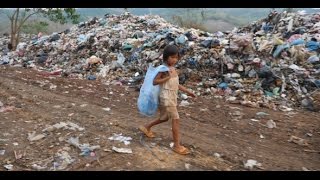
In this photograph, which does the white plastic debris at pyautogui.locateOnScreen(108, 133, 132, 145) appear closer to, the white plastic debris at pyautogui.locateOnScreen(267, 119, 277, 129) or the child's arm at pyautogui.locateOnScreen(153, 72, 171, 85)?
the child's arm at pyautogui.locateOnScreen(153, 72, 171, 85)

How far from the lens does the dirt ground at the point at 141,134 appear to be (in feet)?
12.4

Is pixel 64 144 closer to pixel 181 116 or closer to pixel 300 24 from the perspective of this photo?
pixel 181 116

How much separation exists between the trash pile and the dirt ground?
1.94ft

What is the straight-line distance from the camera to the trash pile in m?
6.48

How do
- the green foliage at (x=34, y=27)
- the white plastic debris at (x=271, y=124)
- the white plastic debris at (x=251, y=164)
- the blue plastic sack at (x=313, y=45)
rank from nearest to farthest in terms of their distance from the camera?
1. the white plastic debris at (x=251, y=164)
2. the white plastic debris at (x=271, y=124)
3. the blue plastic sack at (x=313, y=45)
4. the green foliage at (x=34, y=27)

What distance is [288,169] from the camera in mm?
3717

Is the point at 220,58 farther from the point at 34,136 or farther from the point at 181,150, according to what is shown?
the point at 34,136

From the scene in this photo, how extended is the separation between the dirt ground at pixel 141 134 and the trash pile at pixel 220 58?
590mm

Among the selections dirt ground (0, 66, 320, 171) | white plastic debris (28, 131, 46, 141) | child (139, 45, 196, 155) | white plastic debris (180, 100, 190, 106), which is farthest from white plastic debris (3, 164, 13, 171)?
white plastic debris (180, 100, 190, 106)

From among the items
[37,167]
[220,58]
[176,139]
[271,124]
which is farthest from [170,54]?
[220,58]

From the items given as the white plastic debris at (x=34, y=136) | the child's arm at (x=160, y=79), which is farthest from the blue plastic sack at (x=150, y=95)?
the white plastic debris at (x=34, y=136)

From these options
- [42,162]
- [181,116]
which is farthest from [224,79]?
[42,162]

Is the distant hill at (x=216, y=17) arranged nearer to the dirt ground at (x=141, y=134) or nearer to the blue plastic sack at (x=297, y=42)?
the blue plastic sack at (x=297, y=42)

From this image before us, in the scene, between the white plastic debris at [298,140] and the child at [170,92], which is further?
the white plastic debris at [298,140]
